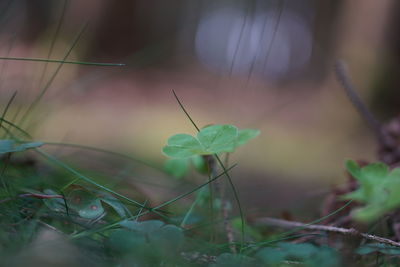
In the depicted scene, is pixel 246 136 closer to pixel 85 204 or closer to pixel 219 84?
pixel 85 204

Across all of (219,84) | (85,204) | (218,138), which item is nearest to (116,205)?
(85,204)

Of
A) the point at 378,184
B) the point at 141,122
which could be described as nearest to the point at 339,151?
the point at 141,122

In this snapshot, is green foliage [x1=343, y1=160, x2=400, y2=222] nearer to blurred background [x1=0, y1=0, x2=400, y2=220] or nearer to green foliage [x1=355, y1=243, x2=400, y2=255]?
green foliage [x1=355, y1=243, x2=400, y2=255]

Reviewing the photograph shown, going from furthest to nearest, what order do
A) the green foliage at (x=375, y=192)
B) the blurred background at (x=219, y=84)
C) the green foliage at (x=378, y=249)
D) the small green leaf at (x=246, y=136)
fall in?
1. the blurred background at (x=219, y=84)
2. the small green leaf at (x=246, y=136)
3. the green foliage at (x=378, y=249)
4. the green foliage at (x=375, y=192)

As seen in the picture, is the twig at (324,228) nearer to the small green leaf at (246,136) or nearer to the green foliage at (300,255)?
the green foliage at (300,255)

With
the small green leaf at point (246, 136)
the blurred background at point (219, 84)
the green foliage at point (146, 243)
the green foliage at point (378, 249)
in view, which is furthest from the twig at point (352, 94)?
the green foliage at point (146, 243)

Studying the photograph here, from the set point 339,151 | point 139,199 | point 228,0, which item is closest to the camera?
point 139,199

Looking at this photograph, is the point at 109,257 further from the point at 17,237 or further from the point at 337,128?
the point at 337,128

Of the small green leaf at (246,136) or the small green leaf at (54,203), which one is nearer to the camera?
the small green leaf at (54,203)
